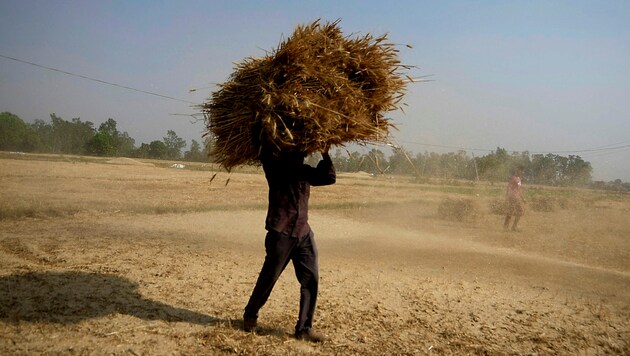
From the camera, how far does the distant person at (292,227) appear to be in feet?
12.7

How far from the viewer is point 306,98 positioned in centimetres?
365

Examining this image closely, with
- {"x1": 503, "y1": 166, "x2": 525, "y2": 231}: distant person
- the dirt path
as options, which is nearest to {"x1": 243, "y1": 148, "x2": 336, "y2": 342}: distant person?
the dirt path

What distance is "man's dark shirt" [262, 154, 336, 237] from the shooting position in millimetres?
3854

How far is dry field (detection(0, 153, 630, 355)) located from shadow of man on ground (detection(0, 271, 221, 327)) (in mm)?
20

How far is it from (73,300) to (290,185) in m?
2.85

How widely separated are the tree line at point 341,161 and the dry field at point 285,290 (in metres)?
16.9

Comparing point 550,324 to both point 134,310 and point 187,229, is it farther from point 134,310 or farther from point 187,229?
point 187,229

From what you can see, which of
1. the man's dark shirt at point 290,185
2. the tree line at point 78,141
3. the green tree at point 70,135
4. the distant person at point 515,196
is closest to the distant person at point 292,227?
the man's dark shirt at point 290,185

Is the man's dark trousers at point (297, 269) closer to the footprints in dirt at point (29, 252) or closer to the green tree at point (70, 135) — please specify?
the footprints in dirt at point (29, 252)

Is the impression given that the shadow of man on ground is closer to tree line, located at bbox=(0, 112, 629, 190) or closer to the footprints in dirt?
the footprints in dirt

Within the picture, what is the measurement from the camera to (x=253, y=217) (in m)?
12.6

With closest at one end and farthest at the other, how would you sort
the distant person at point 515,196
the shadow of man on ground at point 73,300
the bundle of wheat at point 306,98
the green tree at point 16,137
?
the bundle of wheat at point 306,98, the shadow of man on ground at point 73,300, the distant person at point 515,196, the green tree at point 16,137

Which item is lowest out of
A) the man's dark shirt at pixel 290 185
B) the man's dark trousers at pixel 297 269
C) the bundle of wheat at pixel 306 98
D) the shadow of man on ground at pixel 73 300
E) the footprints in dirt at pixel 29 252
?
the shadow of man on ground at pixel 73 300

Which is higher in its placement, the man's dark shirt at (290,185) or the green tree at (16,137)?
the green tree at (16,137)
